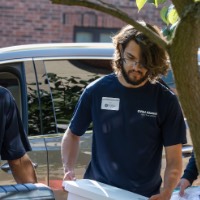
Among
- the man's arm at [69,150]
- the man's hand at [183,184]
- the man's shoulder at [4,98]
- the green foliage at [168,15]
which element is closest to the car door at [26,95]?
the man's arm at [69,150]

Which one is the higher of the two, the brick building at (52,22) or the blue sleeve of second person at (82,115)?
the brick building at (52,22)

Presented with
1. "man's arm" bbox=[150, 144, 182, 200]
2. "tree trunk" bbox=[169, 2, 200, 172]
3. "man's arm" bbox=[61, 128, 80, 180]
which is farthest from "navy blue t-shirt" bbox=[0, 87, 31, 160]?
"tree trunk" bbox=[169, 2, 200, 172]

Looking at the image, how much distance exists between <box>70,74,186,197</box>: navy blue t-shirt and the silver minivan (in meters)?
1.32

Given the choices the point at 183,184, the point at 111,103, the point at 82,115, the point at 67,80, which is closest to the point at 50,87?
the point at 67,80

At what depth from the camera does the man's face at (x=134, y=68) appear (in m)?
3.05

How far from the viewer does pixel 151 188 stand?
3.11 m

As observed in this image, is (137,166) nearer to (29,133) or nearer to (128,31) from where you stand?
(128,31)

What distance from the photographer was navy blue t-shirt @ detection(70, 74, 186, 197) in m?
3.05

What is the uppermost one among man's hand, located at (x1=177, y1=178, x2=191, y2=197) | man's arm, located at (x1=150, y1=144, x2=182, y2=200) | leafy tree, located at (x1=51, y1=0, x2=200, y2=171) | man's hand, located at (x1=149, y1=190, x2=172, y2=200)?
leafy tree, located at (x1=51, y1=0, x2=200, y2=171)

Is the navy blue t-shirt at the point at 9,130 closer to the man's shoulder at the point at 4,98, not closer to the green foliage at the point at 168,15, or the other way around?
the man's shoulder at the point at 4,98

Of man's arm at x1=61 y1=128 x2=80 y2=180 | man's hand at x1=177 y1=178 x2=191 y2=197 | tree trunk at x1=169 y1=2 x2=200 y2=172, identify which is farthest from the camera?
man's arm at x1=61 y1=128 x2=80 y2=180

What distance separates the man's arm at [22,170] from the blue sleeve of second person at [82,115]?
47cm

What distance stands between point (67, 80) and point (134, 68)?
1.62 m

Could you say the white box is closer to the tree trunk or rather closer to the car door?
the tree trunk
